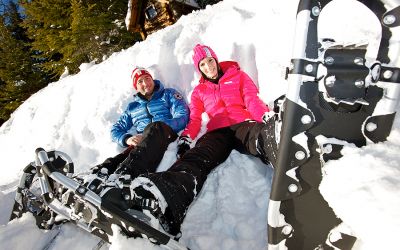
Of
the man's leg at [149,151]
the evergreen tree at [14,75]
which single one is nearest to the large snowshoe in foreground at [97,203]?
the man's leg at [149,151]

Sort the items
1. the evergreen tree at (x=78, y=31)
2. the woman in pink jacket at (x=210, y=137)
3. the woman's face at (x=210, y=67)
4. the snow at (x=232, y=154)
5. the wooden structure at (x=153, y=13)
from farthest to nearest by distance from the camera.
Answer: the evergreen tree at (x=78, y=31)
the wooden structure at (x=153, y=13)
the woman's face at (x=210, y=67)
the woman in pink jacket at (x=210, y=137)
the snow at (x=232, y=154)

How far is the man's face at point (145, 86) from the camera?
427 cm

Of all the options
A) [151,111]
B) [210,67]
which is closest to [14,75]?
[151,111]

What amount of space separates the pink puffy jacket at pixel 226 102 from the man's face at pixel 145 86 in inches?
27.1

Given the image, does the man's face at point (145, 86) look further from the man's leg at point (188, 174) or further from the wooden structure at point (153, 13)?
the wooden structure at point (153, 13)

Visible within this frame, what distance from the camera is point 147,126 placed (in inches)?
131

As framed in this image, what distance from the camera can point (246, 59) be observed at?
14.4 ft

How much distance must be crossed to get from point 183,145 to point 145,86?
1.23 m

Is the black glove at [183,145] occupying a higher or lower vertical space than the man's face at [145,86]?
lower

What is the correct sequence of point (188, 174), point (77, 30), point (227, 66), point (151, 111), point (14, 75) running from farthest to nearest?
point (14, 75)
point (77, 30)
point (151, 111)
point (227, 66)
point (188, 174)

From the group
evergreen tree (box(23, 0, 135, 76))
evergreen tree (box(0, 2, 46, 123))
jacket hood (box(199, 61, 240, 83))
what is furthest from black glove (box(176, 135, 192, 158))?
evergreen tree (box(0, 2, 46, 123))

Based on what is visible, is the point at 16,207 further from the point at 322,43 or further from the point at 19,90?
the point at 19,90

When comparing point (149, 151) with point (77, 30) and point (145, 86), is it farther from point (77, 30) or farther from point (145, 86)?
point (77, 30)

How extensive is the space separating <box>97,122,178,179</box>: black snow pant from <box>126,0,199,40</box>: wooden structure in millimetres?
10150
